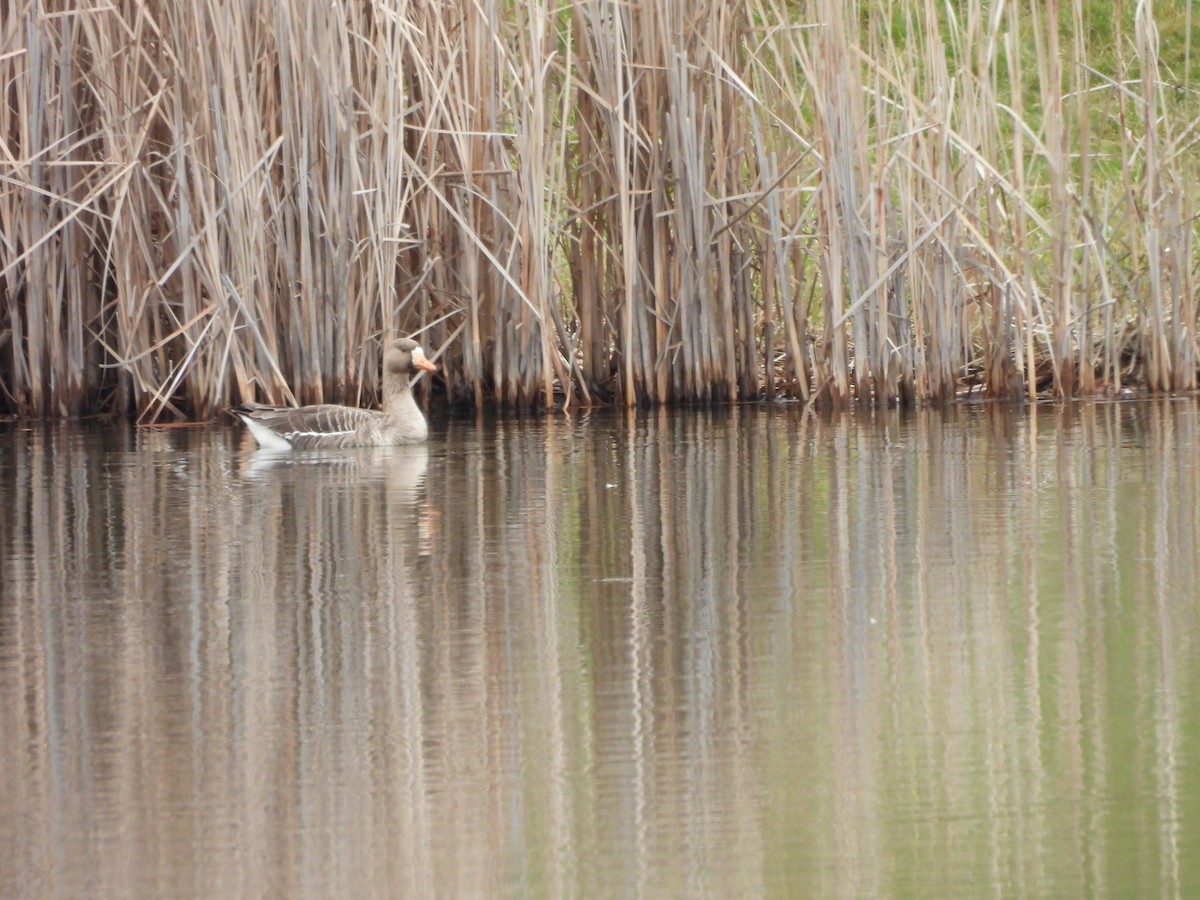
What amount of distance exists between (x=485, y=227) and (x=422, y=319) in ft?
1.91

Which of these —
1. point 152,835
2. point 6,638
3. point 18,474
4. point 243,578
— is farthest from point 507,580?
point 18,474

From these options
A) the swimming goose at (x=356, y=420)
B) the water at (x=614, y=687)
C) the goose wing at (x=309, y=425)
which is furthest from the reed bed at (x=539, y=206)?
the water at (x=614, y=687)

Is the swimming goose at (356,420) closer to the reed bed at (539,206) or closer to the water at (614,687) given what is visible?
the reed bed at (539,206)

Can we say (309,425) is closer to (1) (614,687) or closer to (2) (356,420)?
(2) (356,420)

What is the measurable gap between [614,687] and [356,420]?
553cm

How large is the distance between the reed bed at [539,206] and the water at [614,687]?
2.42 meters

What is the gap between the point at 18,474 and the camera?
27.6 ft

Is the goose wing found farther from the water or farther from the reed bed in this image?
the water

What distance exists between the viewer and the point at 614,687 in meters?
4.28

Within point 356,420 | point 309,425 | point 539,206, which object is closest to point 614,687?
point 309,425

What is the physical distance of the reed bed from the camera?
32.1 feet

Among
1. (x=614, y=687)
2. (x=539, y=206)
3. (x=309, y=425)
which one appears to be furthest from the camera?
(x=539, y=206)

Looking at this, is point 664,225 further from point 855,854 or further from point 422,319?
point 855,854

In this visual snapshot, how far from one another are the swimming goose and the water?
5.18ft
